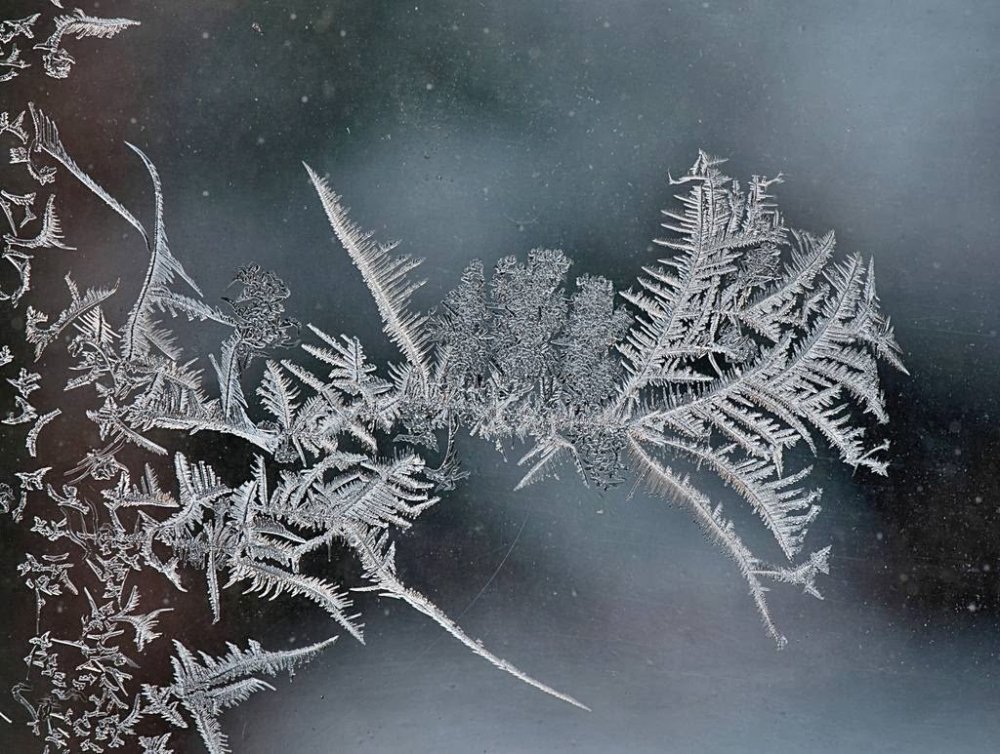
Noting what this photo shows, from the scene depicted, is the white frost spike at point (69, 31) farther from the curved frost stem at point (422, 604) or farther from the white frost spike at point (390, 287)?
the curved frost stem at point (422, 604)

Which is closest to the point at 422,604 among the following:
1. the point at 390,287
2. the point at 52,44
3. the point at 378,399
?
the point at 378,399

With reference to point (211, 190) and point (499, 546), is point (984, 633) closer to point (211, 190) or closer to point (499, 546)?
point (499, 546)

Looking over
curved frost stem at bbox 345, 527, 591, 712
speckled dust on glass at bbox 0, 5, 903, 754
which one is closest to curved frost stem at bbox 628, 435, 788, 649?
speckled dust on glass at bbox 0, 5, 903, 754

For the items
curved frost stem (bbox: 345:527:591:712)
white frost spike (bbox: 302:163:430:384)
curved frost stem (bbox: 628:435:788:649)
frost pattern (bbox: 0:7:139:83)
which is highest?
frost pattern (bbox: 0:7:139:83)

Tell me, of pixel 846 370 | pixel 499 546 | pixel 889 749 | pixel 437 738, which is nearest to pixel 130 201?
pixel 499 546

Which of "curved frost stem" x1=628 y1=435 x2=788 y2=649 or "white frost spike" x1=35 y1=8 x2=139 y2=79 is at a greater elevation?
"white frost spike" x1=35 y1=8 x2=139 y2=79

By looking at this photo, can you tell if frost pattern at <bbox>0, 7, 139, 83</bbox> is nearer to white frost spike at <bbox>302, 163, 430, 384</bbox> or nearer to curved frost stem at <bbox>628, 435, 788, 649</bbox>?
white frost spike at <bbox>302, 163, 430, 384</bbox>

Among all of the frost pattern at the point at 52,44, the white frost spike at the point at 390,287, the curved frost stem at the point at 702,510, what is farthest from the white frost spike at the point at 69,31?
the curved frost stem at the point at 702,510
